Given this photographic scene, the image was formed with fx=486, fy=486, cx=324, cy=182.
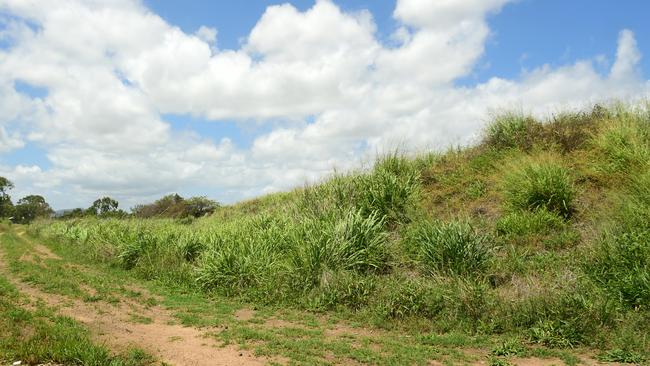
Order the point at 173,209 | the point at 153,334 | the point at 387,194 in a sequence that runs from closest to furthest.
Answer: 1. the point at 153,334
2. the point at 387,194
3. the point at 173,209

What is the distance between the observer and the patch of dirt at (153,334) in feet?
20.1

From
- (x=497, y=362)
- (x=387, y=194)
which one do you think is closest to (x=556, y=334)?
(x=497, y=362)

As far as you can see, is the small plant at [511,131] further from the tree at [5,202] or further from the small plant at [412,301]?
the tree at [5,202]

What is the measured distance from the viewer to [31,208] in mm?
76250

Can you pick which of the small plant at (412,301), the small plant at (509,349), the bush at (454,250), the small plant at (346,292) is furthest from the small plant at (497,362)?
the small plant at (346,292)

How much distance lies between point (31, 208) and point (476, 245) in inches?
3263

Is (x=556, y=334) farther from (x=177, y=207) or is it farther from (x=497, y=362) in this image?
(x=177, y=207)

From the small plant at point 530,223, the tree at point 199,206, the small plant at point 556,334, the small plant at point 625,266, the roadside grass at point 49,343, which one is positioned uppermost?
the tree at point 199,206

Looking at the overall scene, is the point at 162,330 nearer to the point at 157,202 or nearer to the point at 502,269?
the point at 502,269

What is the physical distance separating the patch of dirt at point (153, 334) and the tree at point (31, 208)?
7139 cm

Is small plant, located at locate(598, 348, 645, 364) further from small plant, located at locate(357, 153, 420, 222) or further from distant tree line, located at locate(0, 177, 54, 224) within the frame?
distant tree line, located at locate(0, 177, 54, 224)

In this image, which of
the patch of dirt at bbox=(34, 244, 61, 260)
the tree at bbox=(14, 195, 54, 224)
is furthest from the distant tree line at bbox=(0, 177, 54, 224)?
the patch of dirt at bbox=(34, 244, 61, 260)

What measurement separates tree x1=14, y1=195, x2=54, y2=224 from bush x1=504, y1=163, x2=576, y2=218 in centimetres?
7445

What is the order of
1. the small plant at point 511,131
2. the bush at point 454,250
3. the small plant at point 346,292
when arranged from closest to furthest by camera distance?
the small plant at point 346,292 < the bush at point 454,250 < the small plant at point 511,131
